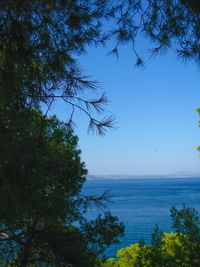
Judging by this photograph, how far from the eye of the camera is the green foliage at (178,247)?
6602mm

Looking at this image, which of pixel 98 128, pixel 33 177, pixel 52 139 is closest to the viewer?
pixel 33 177

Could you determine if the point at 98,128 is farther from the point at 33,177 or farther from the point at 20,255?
the point at 20,255

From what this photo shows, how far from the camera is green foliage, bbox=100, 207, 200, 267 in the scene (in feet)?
21.7

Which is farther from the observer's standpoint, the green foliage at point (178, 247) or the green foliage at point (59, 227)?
the green foliage at point (178, 247)

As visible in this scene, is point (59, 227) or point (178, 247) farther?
point (178, 247)

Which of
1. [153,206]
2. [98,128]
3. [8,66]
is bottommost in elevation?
[153,206]

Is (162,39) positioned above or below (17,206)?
above

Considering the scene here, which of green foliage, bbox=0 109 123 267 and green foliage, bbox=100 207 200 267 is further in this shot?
green foliage, bbox=100 207 200 267

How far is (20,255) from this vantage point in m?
6.13

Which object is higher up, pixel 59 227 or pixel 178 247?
pixel 59 227

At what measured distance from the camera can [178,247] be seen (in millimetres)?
6746

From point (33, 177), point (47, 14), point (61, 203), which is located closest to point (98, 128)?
point (33, 177)

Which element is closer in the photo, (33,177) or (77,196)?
(33,177)

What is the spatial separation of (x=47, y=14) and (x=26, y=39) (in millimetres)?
382
